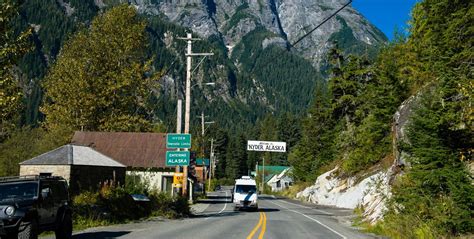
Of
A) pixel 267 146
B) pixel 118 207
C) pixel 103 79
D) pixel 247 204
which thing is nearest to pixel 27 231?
pixel 118 207

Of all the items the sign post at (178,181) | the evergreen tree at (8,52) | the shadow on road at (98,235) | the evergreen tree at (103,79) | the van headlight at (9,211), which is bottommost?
the shadow on road at (98,235)

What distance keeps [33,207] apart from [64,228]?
2256 millimetres

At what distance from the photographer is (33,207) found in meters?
13.8

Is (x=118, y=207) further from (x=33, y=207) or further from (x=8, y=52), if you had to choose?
(x=33, y=207)

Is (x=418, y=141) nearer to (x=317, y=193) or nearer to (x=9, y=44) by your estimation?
(x=9, y=44)

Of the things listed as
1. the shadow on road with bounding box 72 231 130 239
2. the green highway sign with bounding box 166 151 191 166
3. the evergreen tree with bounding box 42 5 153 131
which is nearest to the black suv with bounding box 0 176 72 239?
the shadow on road with bounding box 72 231 130 239


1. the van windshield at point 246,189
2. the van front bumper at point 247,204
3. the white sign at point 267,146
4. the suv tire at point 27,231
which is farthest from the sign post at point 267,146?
the suv tire at point 27,231

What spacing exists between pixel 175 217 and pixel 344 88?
3803 centimetres

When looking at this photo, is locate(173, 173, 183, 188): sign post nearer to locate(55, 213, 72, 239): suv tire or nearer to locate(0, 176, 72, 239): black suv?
locate(0, 176, 72, 239): black suv

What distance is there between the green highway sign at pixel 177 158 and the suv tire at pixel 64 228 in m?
14.8

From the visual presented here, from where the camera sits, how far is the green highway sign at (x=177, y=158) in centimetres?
3100

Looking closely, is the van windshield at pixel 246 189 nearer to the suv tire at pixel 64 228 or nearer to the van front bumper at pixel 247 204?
the van front bumper at pixel 247 204

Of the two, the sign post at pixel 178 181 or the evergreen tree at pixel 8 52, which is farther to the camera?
the sign post at pixel 178 181

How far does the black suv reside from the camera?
1305 centimetres
